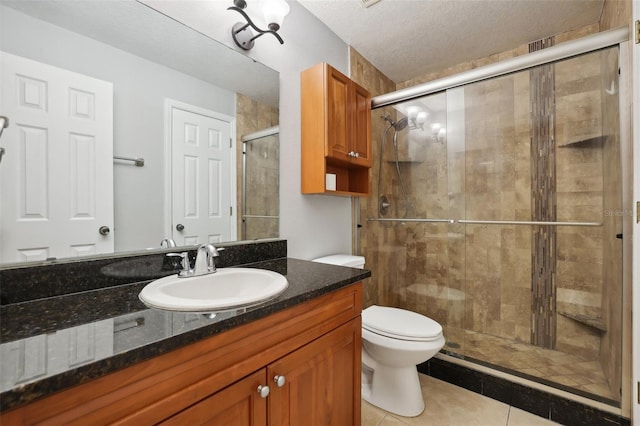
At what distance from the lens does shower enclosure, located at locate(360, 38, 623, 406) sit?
5.42 feet

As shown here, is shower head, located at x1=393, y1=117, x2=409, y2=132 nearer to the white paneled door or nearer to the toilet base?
the toilet base

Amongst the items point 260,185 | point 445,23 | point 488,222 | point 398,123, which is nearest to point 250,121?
point 260,185

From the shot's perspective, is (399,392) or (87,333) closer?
(87,333)

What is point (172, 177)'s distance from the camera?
1.13 metres

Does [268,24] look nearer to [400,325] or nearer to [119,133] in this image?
[119,133]

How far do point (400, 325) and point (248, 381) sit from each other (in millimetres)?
1077

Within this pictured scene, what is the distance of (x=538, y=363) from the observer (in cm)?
183

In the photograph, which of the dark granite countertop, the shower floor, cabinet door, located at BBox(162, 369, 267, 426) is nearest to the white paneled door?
the dark granite countertop

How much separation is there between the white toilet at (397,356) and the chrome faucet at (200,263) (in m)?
0.97

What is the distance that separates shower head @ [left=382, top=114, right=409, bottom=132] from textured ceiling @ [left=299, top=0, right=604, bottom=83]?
0.52m

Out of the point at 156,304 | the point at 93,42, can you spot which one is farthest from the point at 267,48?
the point at 156,304

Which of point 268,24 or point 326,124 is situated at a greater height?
point 268,24

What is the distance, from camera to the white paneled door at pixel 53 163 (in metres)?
0.79

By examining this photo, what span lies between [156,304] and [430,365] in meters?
1.87
